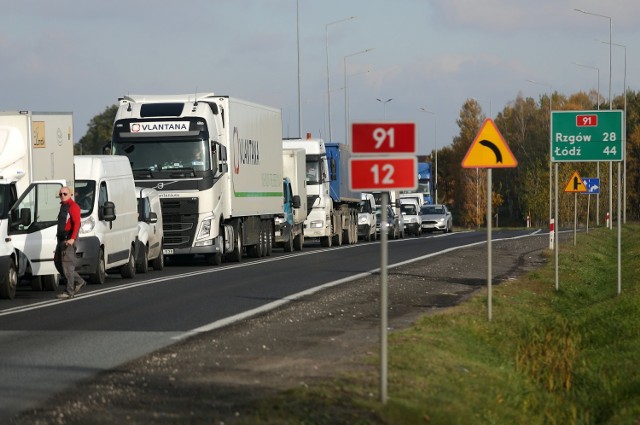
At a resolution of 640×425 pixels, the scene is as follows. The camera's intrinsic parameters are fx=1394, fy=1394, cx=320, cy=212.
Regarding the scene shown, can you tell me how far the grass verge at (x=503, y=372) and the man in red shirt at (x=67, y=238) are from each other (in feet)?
20.7

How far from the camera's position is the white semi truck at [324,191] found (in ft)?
157

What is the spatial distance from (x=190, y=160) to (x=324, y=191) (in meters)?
16.0

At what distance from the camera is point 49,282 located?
80.7 feet

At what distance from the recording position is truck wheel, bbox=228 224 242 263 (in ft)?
116

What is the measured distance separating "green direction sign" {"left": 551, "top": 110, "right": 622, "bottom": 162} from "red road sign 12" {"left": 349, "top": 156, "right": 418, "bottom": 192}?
12230 millimetres

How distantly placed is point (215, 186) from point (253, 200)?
422cm

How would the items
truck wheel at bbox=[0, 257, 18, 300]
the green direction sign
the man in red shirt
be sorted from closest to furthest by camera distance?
the man in red shirt < truck wheel at bbox=[0, 257, 18, 300] < the green direction sign

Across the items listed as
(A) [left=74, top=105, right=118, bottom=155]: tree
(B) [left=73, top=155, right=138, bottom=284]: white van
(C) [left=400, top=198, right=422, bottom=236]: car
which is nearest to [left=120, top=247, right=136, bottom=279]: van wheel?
(B) [left=73, top=155, right=138, bottom=284]: white van

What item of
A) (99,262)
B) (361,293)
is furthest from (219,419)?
(99,262)

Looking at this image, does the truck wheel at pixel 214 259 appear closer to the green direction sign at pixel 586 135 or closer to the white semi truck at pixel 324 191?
the green direction sign at pixel 586 135

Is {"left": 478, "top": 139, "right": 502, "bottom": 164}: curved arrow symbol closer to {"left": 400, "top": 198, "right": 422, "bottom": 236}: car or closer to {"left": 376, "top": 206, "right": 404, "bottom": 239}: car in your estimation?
{"left": 376, "top": 206, "right": 404, "bottom": 239}: car

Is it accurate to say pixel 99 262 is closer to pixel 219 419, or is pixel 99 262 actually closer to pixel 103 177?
pixel 103 177

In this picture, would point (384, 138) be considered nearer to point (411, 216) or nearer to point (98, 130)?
point (411, 216)

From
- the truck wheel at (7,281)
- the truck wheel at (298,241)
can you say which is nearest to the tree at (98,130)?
the truck wheel at (298,241)
